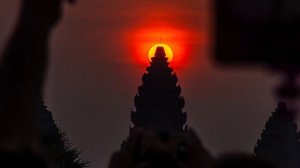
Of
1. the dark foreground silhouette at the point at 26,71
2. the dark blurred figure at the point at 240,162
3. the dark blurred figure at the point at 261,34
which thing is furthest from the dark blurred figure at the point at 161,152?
the dark blurred figure at the point at 261,34

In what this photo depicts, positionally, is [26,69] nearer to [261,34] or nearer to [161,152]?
[161,152]

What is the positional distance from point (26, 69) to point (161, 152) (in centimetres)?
121

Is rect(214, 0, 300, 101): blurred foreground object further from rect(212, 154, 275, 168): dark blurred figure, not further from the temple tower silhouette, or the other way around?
the temple tower silhouette

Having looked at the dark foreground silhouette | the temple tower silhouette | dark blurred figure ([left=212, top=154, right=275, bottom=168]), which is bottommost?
dark blurred figure ([left=212, top=154, right=275, bottom=168])

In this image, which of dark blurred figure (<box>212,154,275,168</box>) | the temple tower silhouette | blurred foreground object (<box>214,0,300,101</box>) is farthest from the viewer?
the temple tower silhouette

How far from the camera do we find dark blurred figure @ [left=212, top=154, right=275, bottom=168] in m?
7.02

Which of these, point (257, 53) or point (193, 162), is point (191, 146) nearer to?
point (193, 162)

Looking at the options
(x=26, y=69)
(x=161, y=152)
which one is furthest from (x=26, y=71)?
(x=161, y=152)

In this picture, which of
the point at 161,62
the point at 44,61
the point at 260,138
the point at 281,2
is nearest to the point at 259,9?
the point at 281,2

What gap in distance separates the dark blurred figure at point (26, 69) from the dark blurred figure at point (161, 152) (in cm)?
98

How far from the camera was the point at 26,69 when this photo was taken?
7.61m

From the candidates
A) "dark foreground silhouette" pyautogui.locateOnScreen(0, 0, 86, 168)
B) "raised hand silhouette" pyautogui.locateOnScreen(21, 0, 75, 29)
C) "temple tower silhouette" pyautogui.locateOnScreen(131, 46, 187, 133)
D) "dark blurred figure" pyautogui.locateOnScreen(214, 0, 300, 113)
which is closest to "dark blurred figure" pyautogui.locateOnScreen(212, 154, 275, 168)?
"dark blurred figure" pyautogui.locateOnScreen(214, 0, 300, 113)

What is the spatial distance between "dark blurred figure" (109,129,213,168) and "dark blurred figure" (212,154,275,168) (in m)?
1.14

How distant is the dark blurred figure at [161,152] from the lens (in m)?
8.37
